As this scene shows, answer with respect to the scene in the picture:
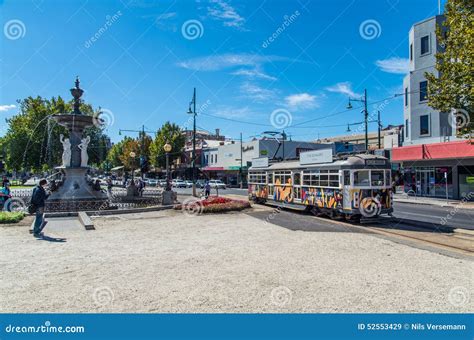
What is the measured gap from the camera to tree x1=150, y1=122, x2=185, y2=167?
66.1 metres

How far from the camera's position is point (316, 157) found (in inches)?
683

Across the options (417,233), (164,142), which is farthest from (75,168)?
(164,142)

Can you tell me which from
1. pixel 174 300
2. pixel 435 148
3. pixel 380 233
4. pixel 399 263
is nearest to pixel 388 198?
pixel 380 233

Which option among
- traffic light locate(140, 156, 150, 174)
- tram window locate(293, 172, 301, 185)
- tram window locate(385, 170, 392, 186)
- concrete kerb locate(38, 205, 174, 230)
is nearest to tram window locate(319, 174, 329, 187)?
tram window locate(293, 172, 301, 185)

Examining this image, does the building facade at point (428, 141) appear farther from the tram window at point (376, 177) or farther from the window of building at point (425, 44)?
the tram window at point (376, 177)

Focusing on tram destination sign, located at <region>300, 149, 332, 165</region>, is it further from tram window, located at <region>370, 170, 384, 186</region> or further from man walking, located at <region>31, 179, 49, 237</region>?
man walking, located at <region>31, 179, 49, 237</region>

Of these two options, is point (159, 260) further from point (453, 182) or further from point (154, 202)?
point (453, 182)

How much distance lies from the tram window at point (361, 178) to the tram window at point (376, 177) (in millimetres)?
256

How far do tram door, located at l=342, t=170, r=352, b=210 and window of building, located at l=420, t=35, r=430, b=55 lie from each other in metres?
23.6

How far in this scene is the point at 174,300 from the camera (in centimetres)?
548

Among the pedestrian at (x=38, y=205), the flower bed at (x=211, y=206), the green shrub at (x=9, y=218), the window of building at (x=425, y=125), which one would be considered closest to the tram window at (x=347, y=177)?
the flower bed at (x=211, y=206)

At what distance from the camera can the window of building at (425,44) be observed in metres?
31.0

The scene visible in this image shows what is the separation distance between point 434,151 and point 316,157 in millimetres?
17952

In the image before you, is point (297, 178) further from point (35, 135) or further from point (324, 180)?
point (35, 135)
